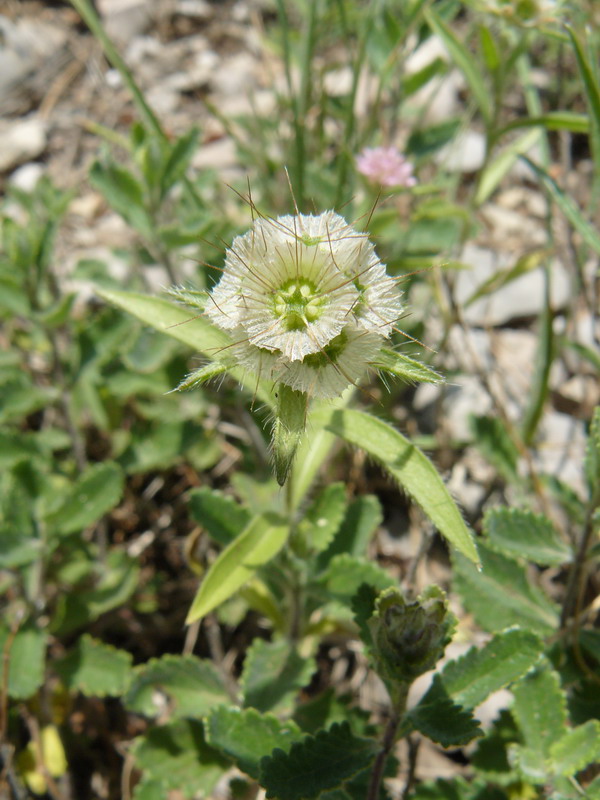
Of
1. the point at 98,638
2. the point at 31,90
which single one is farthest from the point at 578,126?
the point at 31,90

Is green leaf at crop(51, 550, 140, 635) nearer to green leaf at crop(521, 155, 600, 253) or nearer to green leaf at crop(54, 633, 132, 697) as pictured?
green leaf at crop(54, 633, 132, 697)

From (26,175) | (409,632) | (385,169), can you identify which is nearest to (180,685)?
(409,632)

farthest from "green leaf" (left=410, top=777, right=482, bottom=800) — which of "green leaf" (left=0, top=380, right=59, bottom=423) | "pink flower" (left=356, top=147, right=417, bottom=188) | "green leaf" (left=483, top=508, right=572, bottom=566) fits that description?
"pink flower" (left=356, top=147, right=417, bottom=188)

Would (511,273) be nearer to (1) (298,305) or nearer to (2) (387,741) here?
(1) (298,305)

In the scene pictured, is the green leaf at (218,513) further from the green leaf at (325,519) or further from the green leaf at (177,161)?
the green leaf at (177,161)

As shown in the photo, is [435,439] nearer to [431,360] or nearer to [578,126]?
[431,360]

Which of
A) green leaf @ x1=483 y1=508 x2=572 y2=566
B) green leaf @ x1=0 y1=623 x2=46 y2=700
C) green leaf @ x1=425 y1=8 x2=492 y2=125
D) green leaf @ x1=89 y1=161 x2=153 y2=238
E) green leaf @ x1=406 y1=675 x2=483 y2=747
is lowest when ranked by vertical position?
green leaf @ x1=0 y1=623 x2=46 y2=700
